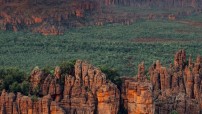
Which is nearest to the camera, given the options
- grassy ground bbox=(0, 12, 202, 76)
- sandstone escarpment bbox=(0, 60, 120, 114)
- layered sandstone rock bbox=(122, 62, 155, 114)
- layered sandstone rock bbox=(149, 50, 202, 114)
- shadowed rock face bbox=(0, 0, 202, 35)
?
sandstone escarpment bbox=(0, 60, 120, 114)

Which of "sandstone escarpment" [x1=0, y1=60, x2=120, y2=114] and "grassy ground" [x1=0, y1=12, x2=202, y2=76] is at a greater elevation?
"sandstone escarpment" [x1=0, y1=60, x2=120, y2=114]

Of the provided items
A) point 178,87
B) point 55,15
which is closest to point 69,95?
point 178,87

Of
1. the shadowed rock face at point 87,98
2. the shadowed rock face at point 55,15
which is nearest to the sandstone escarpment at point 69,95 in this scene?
the shadowed rock face at point 87,98

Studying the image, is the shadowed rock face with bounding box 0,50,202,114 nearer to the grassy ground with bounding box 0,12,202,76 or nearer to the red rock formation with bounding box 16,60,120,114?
the red rock formation with bounding box 16,60,120,114

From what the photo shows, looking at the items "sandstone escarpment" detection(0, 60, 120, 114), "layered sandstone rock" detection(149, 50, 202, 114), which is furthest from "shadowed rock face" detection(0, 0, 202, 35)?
"sandstone escarpment" detection(0, 60, 120, 114)

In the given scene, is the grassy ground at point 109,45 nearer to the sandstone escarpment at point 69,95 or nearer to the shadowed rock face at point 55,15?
the shadowed rock face at point 55,15

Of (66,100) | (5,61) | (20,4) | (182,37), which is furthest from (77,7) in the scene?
(66,100)

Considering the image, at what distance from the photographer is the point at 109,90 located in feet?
128

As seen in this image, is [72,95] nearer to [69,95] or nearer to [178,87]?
[69,95]

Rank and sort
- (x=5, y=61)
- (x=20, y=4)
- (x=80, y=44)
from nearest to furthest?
(x=5, y=61) → (x=80, y=44) → (x=20, y=4)

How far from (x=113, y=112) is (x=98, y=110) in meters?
0.88

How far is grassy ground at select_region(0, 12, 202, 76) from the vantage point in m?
89.9

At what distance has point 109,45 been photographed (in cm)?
11562

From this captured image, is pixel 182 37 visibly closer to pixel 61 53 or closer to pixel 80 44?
pixel 80 44
